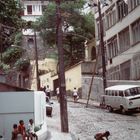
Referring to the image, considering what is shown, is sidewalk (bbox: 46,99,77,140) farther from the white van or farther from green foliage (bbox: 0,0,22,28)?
green foliage (bbox: 0,0,22,28)

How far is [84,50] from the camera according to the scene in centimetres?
6225

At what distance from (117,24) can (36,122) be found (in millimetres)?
27127

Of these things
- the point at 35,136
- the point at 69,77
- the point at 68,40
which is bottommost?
the point at 35,136

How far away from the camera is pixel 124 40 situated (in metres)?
47.1

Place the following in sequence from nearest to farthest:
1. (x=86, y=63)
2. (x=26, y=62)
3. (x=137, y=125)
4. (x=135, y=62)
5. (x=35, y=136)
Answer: (x=35, y=136) < (x=137, y=125) < (x=135, y=62) < (x=86, y=63) < (x=26, y=62)

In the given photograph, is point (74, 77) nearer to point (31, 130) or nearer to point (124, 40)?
point (124, 40)

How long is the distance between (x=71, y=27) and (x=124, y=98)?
26.1 meters

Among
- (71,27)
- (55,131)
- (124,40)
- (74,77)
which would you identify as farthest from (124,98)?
(71,27)

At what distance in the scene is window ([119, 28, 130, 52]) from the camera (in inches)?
1808

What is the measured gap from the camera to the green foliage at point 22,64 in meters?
67.3

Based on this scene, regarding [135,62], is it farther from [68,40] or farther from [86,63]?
[68,40]

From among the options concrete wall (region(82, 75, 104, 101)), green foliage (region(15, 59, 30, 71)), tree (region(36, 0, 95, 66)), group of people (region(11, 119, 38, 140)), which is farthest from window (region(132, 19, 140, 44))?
green foliage (region(15, 59, 30, 71))

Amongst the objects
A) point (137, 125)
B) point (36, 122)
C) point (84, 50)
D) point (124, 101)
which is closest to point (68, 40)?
point (84, 50)

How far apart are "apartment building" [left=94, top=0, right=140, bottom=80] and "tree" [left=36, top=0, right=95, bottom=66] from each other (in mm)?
3285
